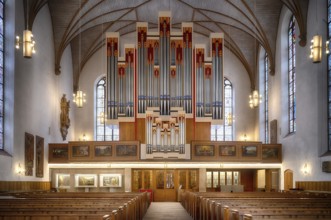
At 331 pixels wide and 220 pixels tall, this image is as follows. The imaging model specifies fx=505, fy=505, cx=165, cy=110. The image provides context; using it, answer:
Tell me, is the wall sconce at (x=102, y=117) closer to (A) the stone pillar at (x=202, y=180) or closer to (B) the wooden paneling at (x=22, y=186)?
(B) the wooden paneling at (x=22, y=186)

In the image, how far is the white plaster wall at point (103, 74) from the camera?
40.6 meters

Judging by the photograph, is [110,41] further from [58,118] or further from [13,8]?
[13,8]

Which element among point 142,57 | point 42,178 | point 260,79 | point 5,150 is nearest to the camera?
point 5,150

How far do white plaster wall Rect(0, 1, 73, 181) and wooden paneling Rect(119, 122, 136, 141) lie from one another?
475 centimetres

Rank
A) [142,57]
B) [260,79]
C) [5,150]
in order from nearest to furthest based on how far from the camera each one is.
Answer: [5,150], [142,57], [260,79]

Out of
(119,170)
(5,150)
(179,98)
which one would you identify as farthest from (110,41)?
(5,150)

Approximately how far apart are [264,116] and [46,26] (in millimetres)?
17461

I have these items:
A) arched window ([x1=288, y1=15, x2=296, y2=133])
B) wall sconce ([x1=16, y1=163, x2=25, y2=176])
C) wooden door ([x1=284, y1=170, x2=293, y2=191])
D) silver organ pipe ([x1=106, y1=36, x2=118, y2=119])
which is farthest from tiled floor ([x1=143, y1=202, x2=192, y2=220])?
arched window ([x1=288, y1=15, x2=296, y2=133])

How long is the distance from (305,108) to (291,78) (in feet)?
14.2

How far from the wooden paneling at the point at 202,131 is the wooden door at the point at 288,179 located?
566cm

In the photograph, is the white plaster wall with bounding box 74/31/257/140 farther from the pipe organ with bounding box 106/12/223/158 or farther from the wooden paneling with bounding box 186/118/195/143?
the wooden paneling with bounding box 186/118/195/143

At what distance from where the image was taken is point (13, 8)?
26094mm

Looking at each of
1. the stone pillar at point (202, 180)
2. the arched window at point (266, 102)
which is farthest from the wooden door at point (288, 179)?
the stone pillar at point (202, 180)

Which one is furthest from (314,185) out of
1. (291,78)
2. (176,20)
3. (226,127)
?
(176,20)
